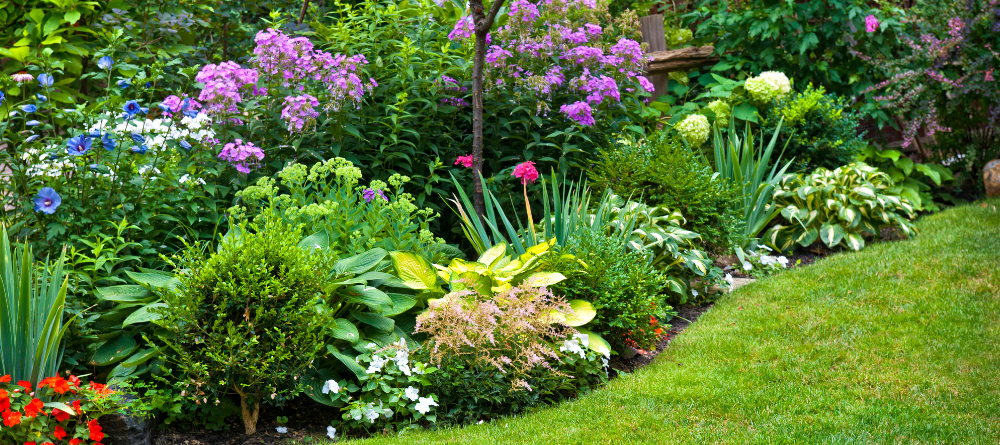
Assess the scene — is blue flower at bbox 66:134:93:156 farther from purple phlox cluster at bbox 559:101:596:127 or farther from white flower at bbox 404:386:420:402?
purple phlox cluster at bbox 559:101:596:127

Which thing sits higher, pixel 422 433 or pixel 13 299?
pixel 13 299

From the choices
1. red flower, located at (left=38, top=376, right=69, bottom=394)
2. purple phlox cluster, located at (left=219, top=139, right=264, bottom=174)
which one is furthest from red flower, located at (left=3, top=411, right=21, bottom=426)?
purple phlox cluster, located at (left=219, top=139, right=264, bottom=174)

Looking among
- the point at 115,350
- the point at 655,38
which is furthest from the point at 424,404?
the point at 655,38

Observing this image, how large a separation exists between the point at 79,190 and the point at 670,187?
349cm

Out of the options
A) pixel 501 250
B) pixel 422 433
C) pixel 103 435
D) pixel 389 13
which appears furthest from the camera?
pixel 389 13

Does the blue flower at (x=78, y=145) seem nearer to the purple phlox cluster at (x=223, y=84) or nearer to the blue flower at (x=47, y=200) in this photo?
the blue flower at (x=47, y=200)

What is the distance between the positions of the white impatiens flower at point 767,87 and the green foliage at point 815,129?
0.10 meters

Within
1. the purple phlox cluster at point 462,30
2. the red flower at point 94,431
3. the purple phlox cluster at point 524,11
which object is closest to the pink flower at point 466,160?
the purple phlox cluster at point 462,30

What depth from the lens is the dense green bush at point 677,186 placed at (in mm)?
4988

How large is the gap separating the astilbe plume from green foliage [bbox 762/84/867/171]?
3.96m

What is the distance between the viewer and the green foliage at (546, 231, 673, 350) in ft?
12.0

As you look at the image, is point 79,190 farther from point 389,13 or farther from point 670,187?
point 670,187

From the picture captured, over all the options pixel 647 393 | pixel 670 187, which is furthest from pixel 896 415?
pixel 670 187

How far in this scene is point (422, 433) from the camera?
2959 mm
